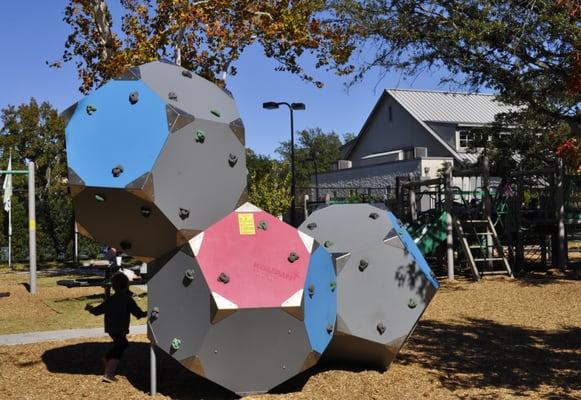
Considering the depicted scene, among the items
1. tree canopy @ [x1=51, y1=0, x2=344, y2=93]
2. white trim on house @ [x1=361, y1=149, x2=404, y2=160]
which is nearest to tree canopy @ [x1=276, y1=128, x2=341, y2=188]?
white trim on house @ [x1=361, y1=149, x2=404, y2=160]

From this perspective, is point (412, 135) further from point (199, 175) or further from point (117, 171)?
point (117, 171)

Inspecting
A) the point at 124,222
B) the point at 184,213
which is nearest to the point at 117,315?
Result: the point at 124,222

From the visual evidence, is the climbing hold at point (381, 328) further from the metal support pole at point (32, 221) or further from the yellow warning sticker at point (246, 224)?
the metal support pole at point (32, 221)

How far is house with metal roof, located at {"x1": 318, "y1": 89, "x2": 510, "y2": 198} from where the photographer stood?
4062 centimetres

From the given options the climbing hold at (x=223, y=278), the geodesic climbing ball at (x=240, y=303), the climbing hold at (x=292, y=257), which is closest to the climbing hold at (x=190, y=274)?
the geodesic climbing ball at (x=240, y=303)

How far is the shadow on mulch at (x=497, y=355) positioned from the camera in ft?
21.9

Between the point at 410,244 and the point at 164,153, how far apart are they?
3.18 metres

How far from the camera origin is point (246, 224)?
576cm

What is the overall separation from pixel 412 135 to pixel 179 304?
40163 millimetres

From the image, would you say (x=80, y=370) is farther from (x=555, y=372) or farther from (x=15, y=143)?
(x=15, y=143)

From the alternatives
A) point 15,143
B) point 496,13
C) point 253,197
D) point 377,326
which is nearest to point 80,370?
point 377,326

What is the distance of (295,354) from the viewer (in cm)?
579

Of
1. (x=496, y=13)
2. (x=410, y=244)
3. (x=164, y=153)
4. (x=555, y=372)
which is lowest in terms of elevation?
(x=555, y=372)

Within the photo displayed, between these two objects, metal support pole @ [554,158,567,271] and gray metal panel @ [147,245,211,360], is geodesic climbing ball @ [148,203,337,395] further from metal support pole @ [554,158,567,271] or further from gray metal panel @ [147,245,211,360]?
metal support pole @ [554,158,567,271]
